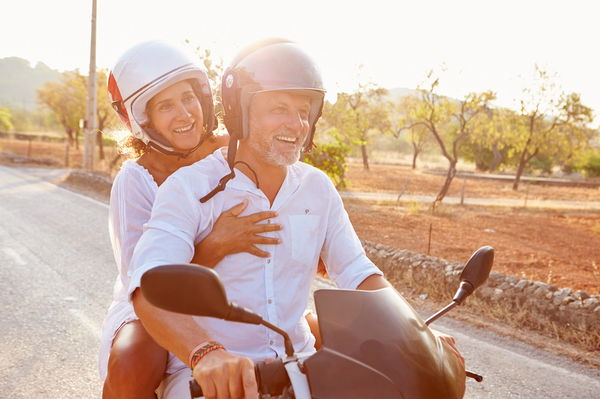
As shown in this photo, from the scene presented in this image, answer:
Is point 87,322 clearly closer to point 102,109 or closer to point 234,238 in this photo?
point 234,238

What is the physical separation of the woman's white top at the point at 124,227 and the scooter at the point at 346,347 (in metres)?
1.22

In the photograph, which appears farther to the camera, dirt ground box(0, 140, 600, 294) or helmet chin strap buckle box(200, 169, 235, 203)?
dirt ground box(0, 140, 600, 294)

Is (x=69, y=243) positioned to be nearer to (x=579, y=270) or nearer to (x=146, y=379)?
(x=146, y=379)

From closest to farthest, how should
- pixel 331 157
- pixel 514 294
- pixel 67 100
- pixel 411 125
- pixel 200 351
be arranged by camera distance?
pixel 200 351
pixel 514 294
pixel 331 157
pixel 411 125
pixel 67 100

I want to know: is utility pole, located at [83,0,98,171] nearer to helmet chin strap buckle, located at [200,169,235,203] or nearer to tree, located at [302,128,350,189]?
tree, located at [302,128,350,189]

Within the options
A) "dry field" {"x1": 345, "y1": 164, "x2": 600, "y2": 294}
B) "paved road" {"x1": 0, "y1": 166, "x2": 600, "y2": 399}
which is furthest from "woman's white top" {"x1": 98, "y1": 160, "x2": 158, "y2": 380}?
"dry field" {"x1": 345, "y1": 164, "x2": 600, "y2": 294}

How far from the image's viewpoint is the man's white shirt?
197 cm

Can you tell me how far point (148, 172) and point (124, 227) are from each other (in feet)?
1.48

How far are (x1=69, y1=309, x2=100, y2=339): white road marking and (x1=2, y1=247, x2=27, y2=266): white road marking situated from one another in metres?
2.26

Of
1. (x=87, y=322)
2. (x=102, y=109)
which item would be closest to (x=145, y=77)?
(x=87, y=322)

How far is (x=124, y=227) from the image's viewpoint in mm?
2680

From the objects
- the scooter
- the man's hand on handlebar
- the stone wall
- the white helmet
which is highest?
the white helmet

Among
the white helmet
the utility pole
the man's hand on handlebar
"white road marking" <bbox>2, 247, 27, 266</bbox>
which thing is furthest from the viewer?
the utility pole

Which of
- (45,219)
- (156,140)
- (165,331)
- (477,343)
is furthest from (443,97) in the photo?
(165,331)
